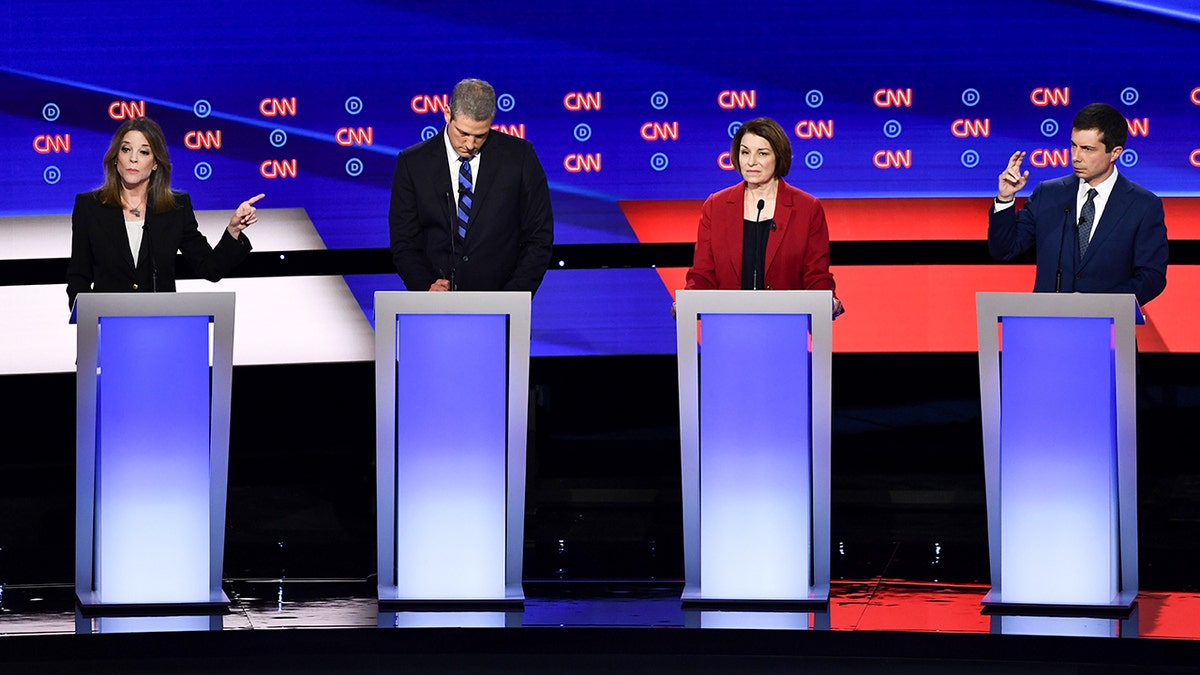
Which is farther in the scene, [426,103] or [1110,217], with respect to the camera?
[426,103]

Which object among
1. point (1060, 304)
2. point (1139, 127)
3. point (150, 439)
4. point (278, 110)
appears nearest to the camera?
point (1060, 304)

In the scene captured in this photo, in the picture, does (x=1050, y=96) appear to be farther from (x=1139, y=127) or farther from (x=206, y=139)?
→ (x=206, y=139)

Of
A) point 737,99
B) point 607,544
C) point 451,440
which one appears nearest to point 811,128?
point 737,99

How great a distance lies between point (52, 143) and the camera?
18.1 feet

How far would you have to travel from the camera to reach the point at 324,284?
18.2 ft

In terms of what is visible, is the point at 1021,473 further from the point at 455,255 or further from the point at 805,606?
the point at 455,255

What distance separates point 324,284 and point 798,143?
5.56 ft

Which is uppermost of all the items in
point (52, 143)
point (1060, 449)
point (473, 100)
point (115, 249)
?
point (52, 143)

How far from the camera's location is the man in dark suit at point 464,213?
4203 mm

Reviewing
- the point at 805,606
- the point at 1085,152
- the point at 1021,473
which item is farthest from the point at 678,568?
the point at 1085,152

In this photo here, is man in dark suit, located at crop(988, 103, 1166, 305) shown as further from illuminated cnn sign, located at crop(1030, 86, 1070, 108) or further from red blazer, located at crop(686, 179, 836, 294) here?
illuminated cnn sign, located at crop(1030, 86, 1070, 108)

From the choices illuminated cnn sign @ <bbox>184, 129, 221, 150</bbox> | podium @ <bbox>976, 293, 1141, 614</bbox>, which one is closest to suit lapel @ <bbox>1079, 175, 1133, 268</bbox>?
podium @ <bbox>976, 293, 1141, 614</bbox>

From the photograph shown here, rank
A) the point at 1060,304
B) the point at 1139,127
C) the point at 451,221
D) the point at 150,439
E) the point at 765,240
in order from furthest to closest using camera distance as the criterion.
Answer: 1. the point at 1139,127
2. the point at 765,240
3. the point at 451,221
4. the point at 150,439
5. the point at 1060,304

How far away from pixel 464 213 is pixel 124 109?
74.5 inches
